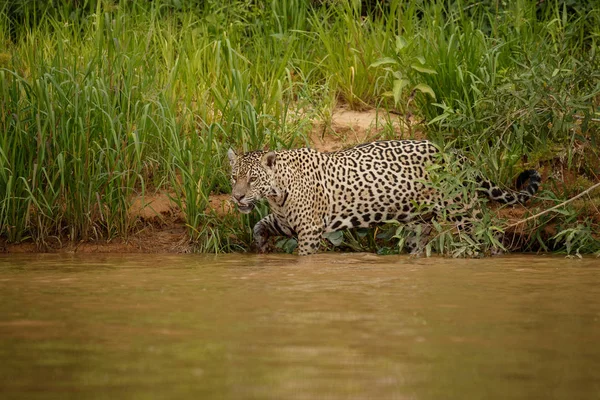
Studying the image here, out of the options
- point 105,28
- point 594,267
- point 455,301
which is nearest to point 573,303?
point 455,301

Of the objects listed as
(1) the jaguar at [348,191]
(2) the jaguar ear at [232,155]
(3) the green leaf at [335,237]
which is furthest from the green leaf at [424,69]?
(2) the jaguar ear at [232,155]

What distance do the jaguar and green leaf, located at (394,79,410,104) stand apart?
1.00 meters

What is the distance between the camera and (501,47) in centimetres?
970

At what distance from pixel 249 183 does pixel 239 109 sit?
1118 mm

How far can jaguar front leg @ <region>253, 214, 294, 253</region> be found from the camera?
27.7 ft

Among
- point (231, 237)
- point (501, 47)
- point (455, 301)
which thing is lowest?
point (231, 237)

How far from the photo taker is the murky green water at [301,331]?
A: 365 centimetres

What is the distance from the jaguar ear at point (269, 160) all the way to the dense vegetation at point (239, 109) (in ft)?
2.00

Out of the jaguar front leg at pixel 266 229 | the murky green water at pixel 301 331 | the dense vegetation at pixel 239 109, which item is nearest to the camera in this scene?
the murky green water at pixel 301 331

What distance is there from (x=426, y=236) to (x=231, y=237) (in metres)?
1.58

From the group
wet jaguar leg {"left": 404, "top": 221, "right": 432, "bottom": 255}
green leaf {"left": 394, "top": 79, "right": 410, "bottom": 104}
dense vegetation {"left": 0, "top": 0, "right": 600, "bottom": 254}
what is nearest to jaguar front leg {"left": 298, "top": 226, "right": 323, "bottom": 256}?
dense vegetation {"left": 0, "top": 0, "right": 600, "bottom": 254}

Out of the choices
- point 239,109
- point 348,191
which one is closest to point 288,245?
point 348,191

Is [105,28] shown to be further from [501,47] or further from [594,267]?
[594,267]

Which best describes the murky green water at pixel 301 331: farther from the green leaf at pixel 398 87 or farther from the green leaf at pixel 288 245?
the green leaf at pixel 398 87
